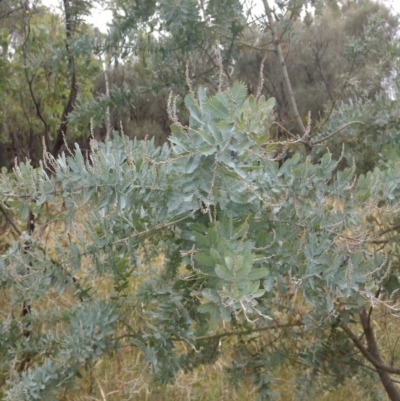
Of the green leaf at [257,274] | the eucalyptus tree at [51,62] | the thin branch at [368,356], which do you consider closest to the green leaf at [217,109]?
the green leaf at [257,274]

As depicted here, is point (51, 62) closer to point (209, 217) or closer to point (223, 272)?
point (209, 217)

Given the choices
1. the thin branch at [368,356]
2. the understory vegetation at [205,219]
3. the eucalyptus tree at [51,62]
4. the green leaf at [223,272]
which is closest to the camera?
the green leaf at [223,272]

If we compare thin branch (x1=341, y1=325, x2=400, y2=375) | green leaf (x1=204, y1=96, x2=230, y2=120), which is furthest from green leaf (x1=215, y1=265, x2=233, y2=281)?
thin branch (x1=341, y1=325, x2=400, y2=375)

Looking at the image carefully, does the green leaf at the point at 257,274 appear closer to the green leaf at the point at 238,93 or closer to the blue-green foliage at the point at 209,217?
the blue-green foliage at the point at 209,217

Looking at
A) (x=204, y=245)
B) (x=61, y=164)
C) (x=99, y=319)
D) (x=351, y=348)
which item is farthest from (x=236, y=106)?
(x=351, y=348)

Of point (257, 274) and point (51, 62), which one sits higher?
point (51, 62)

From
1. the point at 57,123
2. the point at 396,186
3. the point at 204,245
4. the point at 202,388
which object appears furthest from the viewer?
the point at 57,123

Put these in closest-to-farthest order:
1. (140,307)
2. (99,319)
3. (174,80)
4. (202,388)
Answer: (99,319)
(140,307)
(174,80)
(202,388)

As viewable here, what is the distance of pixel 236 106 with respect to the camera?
88 centimetres

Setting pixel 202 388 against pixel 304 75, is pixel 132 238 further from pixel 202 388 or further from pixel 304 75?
pixel 304 75

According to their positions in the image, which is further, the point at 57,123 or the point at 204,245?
the point at 57,123

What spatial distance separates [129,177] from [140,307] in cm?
93

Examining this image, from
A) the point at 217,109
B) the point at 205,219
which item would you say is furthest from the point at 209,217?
the point at 217,109

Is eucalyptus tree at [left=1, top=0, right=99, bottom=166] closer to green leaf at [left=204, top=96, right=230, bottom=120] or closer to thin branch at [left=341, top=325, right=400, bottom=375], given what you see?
green leaf at [left=204, top=96, right=230, bottom=120]
